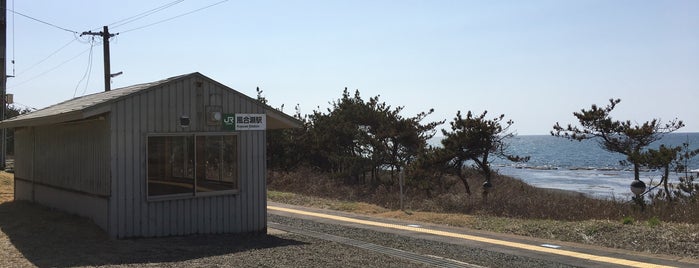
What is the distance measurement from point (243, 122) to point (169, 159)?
1.47 metres

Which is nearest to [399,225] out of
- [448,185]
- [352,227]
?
[352,227]

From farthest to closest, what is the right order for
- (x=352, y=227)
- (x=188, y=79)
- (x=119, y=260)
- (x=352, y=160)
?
(x=352, y=160), (x=352, y=227), (x=188, y=79), (x=119, y=260)

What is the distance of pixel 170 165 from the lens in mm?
9977

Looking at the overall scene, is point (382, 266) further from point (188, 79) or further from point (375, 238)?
point (188, 79)

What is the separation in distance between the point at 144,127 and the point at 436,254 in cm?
512

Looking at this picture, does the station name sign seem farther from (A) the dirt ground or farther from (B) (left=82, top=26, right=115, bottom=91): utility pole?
(B) (left=82, top=26, right=115, bottom=91): utility pole

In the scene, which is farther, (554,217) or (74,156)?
(554,217)

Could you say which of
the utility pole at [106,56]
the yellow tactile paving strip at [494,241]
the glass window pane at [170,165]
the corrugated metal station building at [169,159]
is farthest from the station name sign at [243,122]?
the utility pole at [106,56]

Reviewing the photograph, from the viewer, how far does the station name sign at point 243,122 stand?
10.5 metres

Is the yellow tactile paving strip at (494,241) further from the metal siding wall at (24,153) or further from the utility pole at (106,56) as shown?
the utility pole at (106,56)

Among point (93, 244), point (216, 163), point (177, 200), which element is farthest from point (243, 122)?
point (93, 244)

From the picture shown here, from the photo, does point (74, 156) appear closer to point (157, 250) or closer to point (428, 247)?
point (157, 250)

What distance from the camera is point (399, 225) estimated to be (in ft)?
42.2

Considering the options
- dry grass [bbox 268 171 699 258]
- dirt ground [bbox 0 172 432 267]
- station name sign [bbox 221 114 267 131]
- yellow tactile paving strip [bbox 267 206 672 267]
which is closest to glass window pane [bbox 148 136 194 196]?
station name sign [bbox 221 114 267 131]
